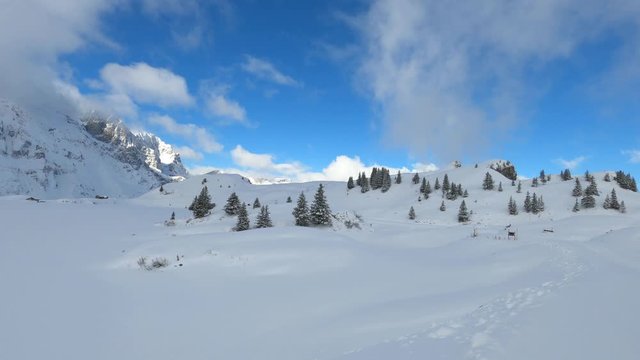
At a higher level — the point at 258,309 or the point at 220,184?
the point at 220,184

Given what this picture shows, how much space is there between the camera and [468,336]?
28.8 feet

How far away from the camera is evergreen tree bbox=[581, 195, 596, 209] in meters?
76.9

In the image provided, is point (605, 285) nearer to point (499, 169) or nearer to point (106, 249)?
point (106, 249)

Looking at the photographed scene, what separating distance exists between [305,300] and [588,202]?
82.8 m

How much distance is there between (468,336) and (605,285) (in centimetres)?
836

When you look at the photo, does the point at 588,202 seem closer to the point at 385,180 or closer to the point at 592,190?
the point at 592,190

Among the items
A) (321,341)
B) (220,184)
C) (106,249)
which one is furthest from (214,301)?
(220,184)

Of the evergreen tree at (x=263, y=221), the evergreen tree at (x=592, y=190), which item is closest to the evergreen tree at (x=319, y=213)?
the evergreen tree at (x=263, y=221)

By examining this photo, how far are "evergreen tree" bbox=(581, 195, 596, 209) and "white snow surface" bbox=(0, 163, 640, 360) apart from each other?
60968mm

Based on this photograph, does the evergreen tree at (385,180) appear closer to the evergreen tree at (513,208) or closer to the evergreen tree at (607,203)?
the evergreen tree at (513,208)

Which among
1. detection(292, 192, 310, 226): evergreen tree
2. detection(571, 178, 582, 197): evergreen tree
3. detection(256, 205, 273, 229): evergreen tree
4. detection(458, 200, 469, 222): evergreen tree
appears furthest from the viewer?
detection(571, 178, 582, 197): evergreen tree

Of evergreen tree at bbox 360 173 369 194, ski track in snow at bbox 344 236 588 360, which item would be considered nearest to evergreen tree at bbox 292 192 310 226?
ski track in snow at bbox 344 236 588 360

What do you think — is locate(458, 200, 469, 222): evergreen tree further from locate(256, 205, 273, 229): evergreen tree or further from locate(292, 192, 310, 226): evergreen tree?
locate(256, 205, 273, 229): evergreen tree

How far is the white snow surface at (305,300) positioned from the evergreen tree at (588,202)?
200 feet
